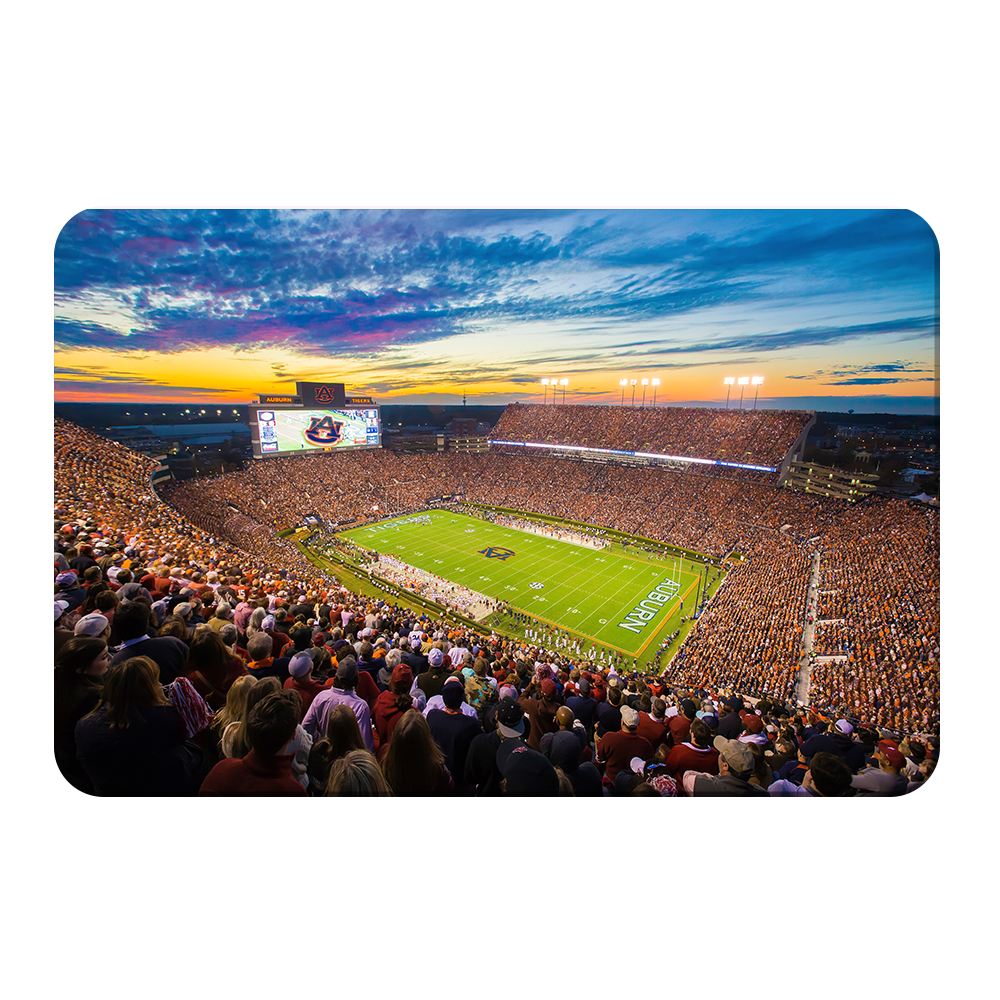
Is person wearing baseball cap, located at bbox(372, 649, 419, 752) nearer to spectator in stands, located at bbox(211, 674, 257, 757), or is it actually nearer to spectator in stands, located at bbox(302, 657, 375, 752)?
spectator in stands, located at bbox(302, 657, 375, 752)

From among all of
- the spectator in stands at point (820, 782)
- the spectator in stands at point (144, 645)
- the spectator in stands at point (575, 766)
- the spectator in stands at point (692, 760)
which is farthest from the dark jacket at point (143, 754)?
the spectator in stands at point (820, 782)

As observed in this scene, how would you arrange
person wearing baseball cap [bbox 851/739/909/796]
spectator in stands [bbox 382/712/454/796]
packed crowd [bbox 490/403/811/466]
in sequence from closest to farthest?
spectator in stands [bbox 382/712/454/796], person wearing baseball cap [bbox 851/739/909/796], packed crowd [bbox 490/403/811/466]

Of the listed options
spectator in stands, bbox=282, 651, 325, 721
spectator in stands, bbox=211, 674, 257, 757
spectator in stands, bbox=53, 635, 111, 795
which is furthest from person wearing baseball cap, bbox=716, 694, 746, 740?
spectator in stands, bbox=53, 635, 111, 795

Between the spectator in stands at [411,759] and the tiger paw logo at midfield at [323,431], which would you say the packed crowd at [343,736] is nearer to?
the spectator in stands at [411,759]

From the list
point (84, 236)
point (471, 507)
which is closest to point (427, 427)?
point (471, 507)

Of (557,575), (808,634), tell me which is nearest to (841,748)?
(808,634)
